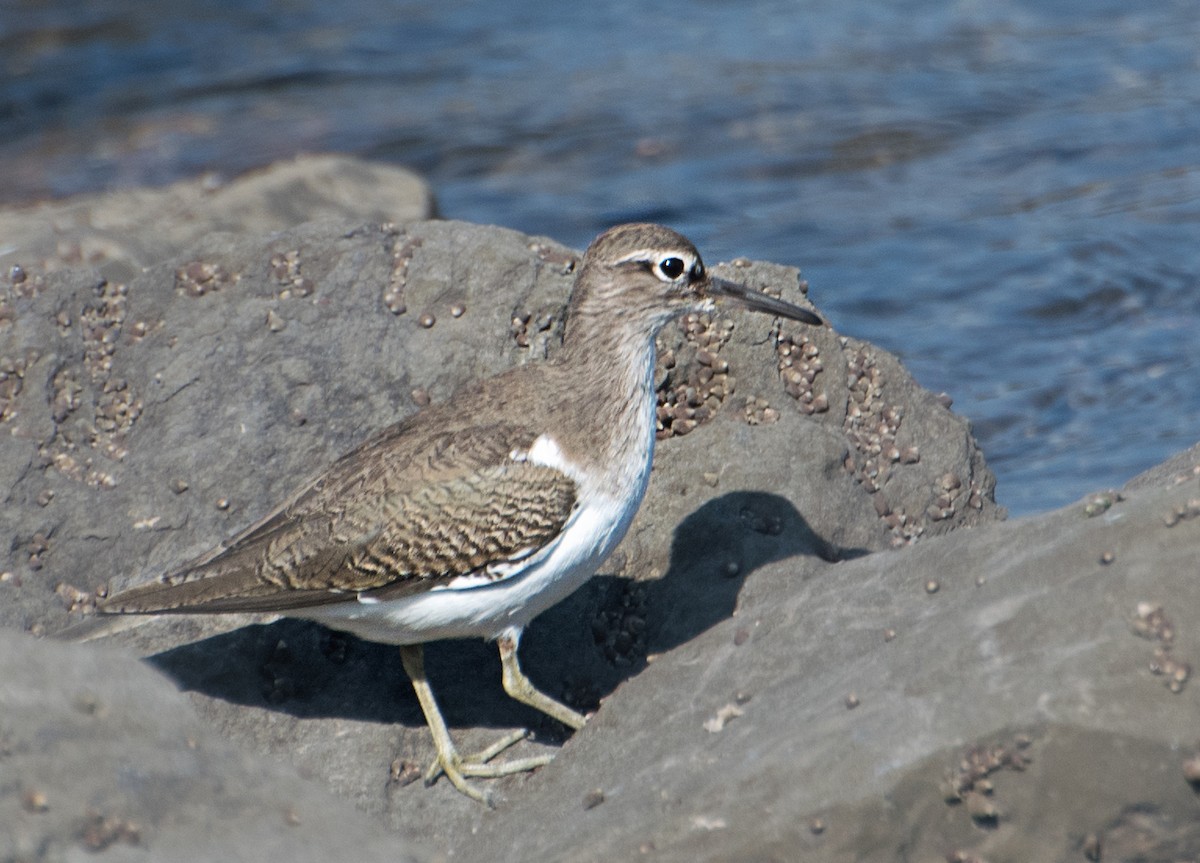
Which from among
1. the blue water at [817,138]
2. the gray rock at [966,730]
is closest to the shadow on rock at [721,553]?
the gray rock at [966,730]

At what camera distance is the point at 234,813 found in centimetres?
401

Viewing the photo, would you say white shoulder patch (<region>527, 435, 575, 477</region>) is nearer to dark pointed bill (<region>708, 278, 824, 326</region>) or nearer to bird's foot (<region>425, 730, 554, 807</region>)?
dark pointed bill (<region>708, 278, 824, 326</region>)

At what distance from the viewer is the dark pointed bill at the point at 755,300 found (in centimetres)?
630

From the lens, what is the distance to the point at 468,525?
18.6ft

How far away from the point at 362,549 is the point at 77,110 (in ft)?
46.3

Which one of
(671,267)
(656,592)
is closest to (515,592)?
(656,592)

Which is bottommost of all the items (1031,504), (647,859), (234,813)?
(1031,504)

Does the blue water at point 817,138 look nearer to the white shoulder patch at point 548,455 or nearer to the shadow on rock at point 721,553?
the shadow on rock at point 721,553

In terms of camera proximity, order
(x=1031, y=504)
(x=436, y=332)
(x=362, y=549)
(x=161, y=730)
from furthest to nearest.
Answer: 1. (x=1031, y=504)
2. (x=436, y=332)
3. (x=362, y=549)
4. (x=161, y=730)

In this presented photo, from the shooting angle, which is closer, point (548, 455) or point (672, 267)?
point (548, 455)

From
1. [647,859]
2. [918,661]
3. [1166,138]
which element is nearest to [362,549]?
[647,859]

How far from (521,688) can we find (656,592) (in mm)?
826

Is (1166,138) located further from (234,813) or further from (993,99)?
(234,813)

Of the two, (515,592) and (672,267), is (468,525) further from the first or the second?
(672,267)
